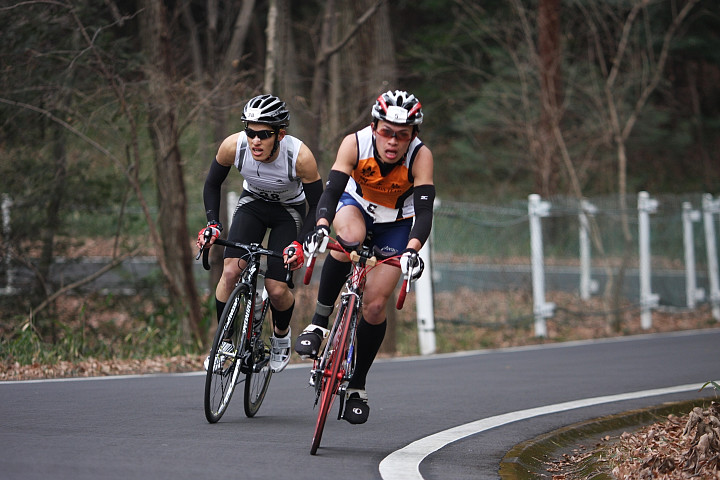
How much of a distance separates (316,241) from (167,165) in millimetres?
8005

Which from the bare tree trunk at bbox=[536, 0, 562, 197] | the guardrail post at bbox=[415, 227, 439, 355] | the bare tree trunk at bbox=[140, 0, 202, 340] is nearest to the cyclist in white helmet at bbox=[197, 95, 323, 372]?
the bare tree trunk at bbox=[140, 0, 202, 340]

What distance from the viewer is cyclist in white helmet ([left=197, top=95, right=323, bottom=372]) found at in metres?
7.44

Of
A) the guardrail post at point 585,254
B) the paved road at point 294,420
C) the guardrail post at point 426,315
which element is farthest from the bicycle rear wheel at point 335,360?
the guardrail post at point 585,254

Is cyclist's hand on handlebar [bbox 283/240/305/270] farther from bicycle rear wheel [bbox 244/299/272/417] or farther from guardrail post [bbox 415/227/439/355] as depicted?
guardrail post [bbox 415/227/439/355]

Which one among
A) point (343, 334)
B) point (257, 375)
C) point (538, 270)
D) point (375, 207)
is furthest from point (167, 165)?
point (343, 334)

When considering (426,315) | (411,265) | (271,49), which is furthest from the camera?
(271,49)

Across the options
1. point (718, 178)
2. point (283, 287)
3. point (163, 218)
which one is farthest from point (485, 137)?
point (283, 287)

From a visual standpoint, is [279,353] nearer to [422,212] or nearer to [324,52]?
[422,212]

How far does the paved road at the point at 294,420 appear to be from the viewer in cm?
568

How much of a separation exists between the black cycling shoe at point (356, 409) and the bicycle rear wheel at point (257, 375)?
1027 millimetres

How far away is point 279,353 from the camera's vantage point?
8.02m

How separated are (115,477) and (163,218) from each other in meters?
9.27

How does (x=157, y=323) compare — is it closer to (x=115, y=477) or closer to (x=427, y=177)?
(x=427, y=177)

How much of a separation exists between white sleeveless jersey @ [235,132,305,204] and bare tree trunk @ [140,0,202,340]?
538cm
